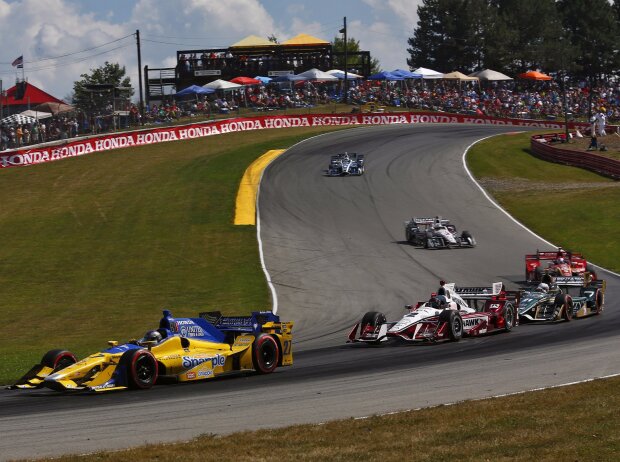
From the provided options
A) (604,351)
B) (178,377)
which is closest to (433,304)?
(604,351)

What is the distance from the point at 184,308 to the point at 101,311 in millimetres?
2358

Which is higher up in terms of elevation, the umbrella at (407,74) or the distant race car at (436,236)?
the umbrella at (407,74)

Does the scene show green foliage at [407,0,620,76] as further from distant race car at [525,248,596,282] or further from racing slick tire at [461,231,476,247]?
distant race car at [525,248,596,282]

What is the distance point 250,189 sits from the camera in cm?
5000

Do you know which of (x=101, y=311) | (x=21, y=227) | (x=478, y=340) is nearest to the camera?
(x=478, y=340)

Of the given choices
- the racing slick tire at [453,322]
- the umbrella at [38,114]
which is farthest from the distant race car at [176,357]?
the umbrella at [38,114]

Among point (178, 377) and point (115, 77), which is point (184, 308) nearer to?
point (178, 377)

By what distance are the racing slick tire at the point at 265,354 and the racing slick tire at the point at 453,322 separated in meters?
4.57

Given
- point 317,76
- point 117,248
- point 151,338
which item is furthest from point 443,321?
point 317,76

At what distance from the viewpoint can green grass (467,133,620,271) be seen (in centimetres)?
3959

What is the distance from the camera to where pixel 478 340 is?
71.2ft

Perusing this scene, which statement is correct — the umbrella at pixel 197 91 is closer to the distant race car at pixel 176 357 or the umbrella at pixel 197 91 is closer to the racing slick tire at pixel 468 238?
the racing slick tire at pixel 468 238

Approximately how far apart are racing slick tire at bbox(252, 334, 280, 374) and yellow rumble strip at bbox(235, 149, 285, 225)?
78.5 ft

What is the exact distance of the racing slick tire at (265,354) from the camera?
1777 cm
